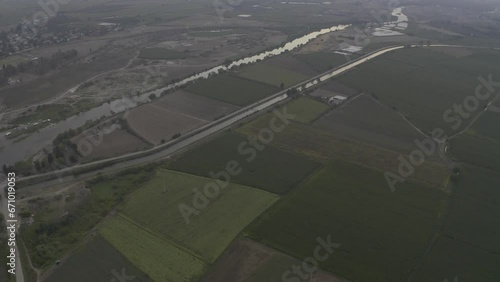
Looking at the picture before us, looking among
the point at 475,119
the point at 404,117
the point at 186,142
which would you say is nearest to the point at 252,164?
the point at 186,142

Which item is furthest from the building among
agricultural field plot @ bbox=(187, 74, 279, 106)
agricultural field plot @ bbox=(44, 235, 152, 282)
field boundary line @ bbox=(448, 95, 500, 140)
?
agricultural field plot @ bbox=(44, 235, 152, 282)

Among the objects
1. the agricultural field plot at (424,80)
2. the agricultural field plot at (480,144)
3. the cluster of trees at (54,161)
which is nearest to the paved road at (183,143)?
the cluster of trees at (54,161)

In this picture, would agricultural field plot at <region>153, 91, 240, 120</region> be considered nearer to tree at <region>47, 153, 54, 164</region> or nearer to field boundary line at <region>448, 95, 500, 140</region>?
tree at <region>47, 153, 54, 164</region>

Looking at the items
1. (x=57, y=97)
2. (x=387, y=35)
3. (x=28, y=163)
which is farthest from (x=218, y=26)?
(x=28, y=163)

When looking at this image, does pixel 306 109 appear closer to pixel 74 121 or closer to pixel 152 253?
pixel 74 121

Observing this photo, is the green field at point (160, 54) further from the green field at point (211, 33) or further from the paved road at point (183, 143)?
the paved road at point (183, 143)

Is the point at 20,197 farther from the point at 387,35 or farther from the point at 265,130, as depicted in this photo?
the point at 387,35
